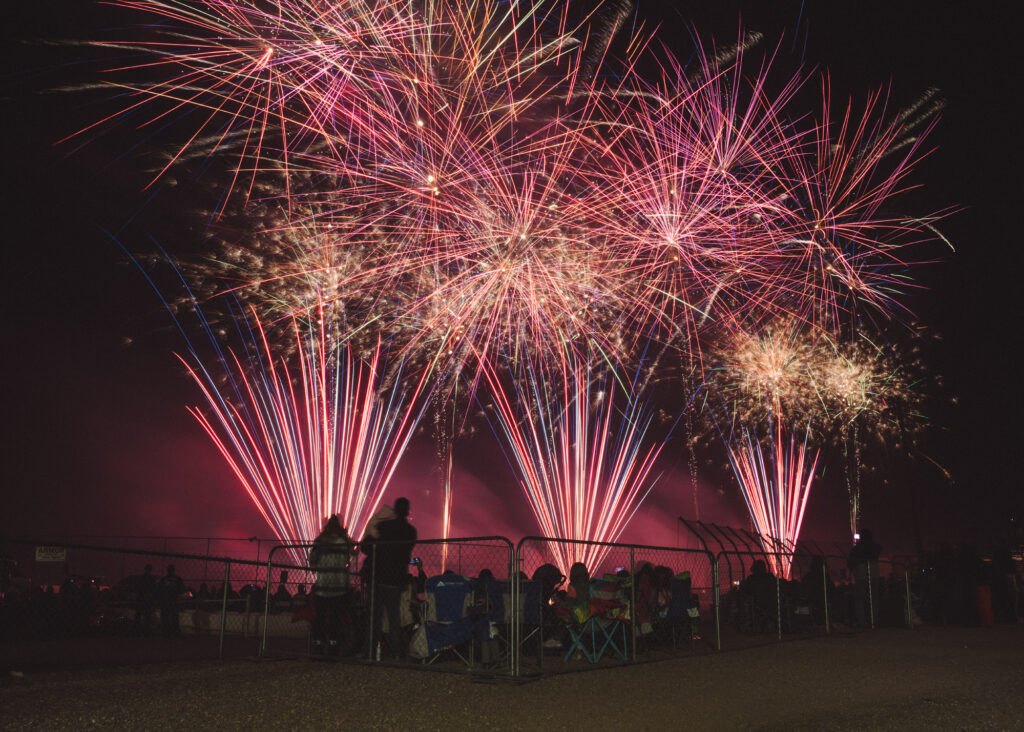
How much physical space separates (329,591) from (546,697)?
3.55m

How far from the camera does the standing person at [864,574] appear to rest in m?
14.4

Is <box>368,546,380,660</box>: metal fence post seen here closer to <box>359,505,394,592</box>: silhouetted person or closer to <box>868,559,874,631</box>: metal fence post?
<box>359,505,394,592</box>: silhouetted person

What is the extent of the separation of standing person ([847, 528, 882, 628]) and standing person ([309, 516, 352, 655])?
9.59m

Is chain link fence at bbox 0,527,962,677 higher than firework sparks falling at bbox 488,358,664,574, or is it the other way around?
firework sparks falling at bbox 488,358,664,574

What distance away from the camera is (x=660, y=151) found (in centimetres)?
1549

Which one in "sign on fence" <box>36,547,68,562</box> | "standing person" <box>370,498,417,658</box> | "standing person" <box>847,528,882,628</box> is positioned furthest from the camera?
"standing person" <box>847,528,882,628</box>

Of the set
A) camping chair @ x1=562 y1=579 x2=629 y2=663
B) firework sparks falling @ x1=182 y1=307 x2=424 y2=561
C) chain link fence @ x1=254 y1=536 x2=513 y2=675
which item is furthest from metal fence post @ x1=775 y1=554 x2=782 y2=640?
firework sparks falling @ x1=182 y1=307 x2=424 y2=561

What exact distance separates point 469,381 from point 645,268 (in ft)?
28.3

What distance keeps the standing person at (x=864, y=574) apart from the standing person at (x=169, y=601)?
1179 centimetres

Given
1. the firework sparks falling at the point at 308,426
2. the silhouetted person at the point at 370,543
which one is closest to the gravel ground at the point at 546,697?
the silhouetted person at the point at 370,543

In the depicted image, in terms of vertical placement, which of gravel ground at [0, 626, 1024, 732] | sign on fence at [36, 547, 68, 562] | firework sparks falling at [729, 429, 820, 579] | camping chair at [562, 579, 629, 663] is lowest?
gravel ground at [0, 626, 1024, 732]

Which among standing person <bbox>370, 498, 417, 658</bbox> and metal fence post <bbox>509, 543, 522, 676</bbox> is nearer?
metal fence post <bbox>509, 543, 522, 676</bbox>

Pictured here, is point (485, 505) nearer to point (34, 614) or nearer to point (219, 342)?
point (219, 342)

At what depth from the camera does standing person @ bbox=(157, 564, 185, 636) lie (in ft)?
42.5
